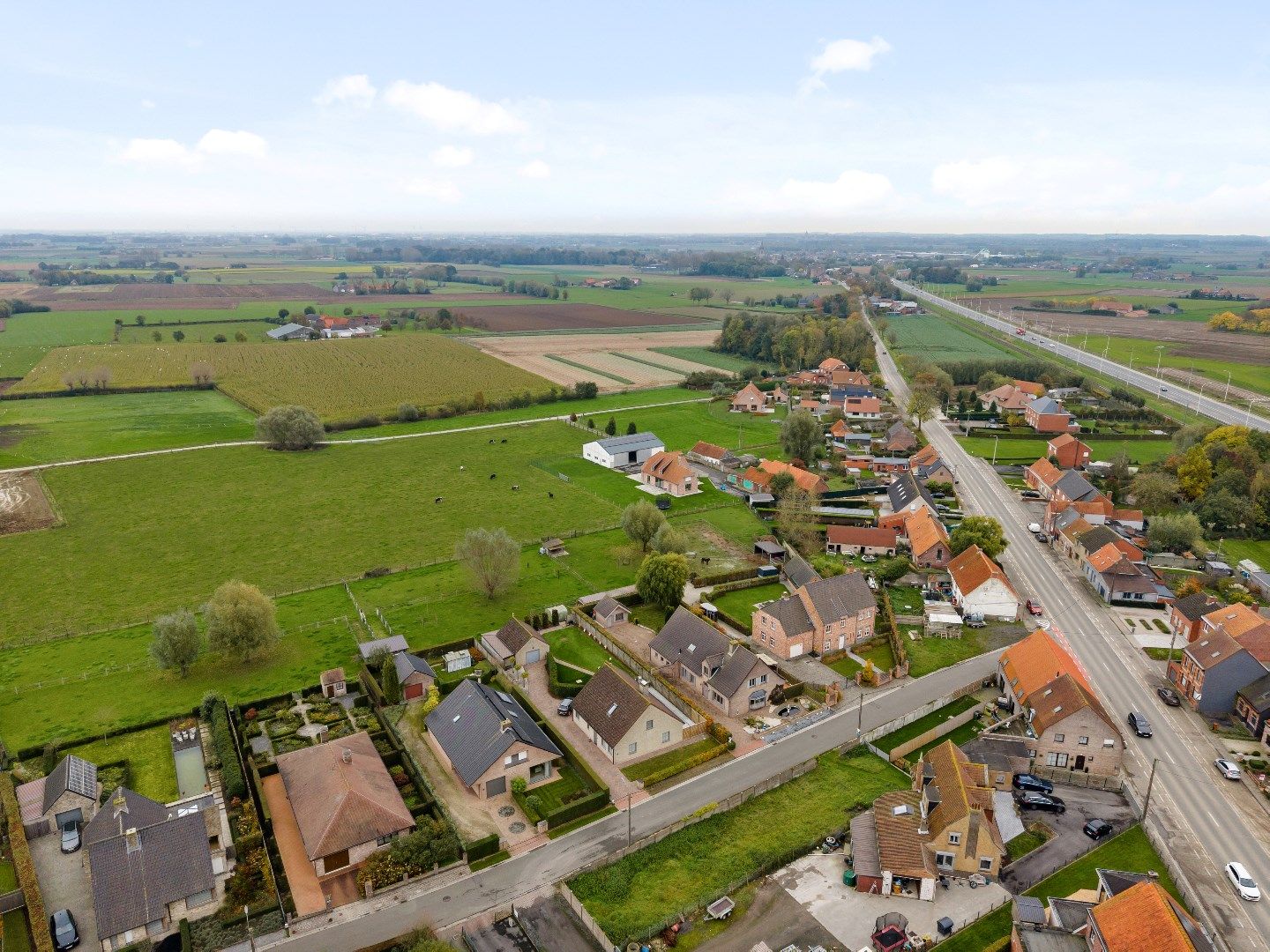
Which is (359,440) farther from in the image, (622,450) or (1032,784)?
(1032,784)

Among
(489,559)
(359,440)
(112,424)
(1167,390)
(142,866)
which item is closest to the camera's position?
(142,866)

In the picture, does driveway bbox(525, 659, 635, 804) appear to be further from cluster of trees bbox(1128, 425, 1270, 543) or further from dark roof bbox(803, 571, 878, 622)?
cluster of trees bbox(1128, 425, 1270, 543)

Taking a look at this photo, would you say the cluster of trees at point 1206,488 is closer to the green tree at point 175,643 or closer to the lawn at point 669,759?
the lawn at point 669,759

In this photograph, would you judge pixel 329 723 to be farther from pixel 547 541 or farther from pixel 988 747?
pixel 988 747

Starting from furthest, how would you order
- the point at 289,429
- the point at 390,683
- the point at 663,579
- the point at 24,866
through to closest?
the point at 289,429, the point at 663,579, the point at 390,683, the point at 24,866

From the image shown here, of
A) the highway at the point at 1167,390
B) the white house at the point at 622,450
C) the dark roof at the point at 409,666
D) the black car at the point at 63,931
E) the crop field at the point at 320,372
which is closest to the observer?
the black car at the point at 63,931

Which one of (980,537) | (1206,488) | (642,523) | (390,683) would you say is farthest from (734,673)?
(1206,488)

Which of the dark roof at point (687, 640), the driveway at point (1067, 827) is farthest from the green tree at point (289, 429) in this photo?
the driveway at point (1067, 827)
